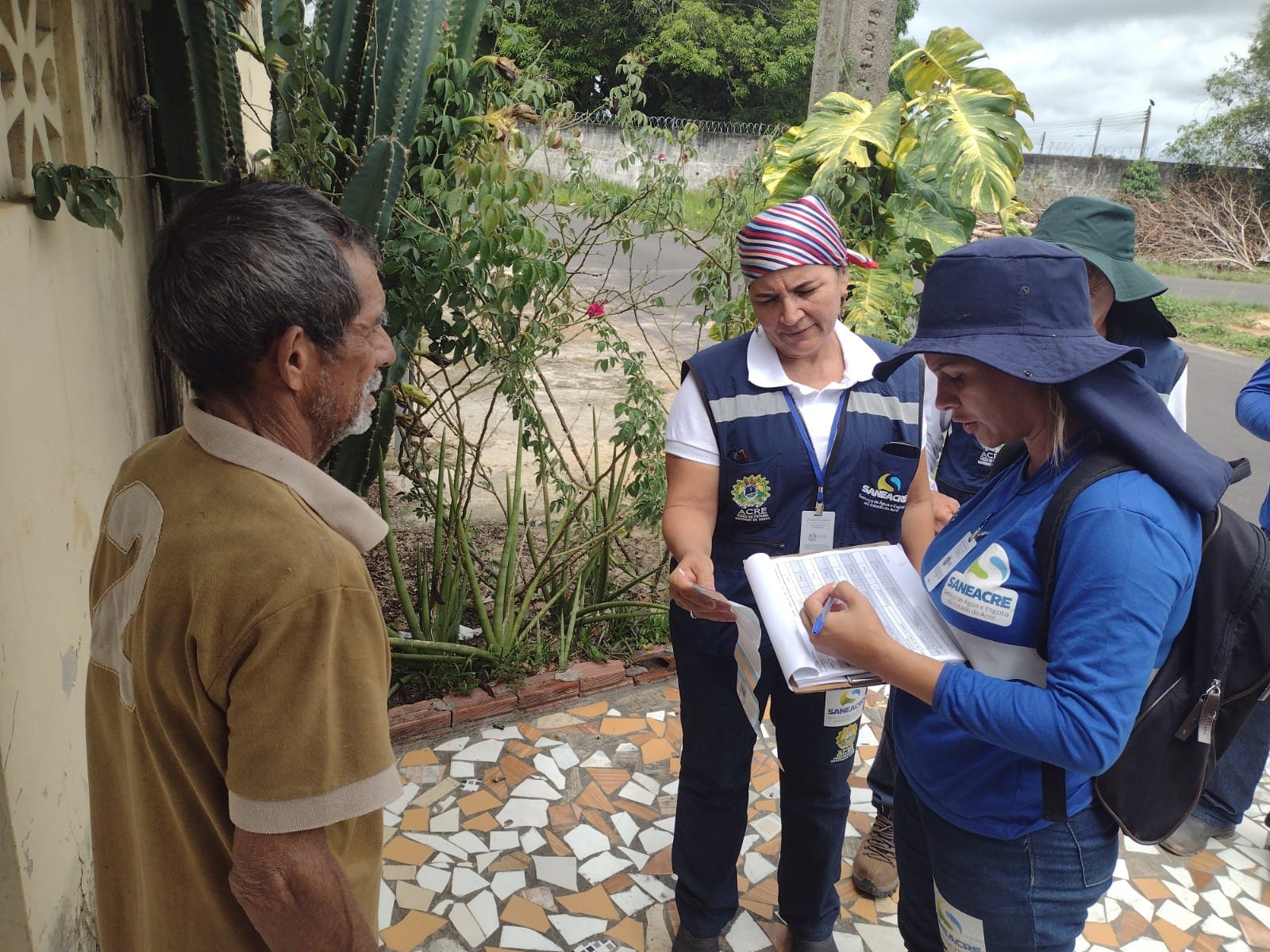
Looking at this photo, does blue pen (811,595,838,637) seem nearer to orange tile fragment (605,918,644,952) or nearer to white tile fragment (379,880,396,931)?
orange tile fragment (605,918,644,952)

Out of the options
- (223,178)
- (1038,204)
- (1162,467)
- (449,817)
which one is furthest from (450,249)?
(1038,204)

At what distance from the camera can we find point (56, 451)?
6.25ft

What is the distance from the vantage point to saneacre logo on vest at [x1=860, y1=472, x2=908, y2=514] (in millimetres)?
2115

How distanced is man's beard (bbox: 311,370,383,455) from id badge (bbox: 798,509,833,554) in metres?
1.09

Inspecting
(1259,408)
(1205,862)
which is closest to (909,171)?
(1259,408)

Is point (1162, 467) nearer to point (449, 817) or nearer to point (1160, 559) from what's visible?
point (1160, 559)

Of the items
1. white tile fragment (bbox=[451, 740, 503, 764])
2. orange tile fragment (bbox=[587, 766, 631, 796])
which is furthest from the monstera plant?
white tile fragment (bbox=[451, 740, 503, 764])

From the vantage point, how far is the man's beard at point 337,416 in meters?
1.26

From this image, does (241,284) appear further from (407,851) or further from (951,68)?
(951,68)

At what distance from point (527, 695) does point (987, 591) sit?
2487 millimetres

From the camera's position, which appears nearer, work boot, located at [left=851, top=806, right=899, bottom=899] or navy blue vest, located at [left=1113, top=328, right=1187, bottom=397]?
navy blue vest, located at [left=1113, top=328, right=1187, bottom=397]

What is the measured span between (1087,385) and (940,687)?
52 centimetres

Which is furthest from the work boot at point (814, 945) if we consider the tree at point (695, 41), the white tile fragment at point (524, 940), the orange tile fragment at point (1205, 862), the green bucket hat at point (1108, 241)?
the tree at point (695, 41)

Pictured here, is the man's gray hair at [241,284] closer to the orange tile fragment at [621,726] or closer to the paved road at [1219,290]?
the orange tile fragment at [621,726]
